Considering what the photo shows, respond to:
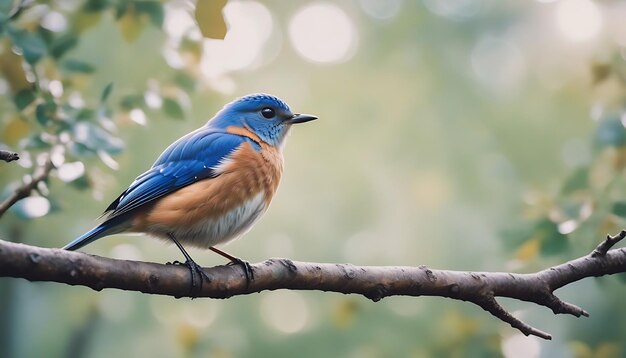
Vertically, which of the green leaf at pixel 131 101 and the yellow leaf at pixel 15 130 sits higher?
the green leaf at pixel 131 101

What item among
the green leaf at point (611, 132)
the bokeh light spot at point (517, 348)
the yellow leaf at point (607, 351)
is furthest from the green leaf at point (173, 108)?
the yellow leaf at point (607, 351)

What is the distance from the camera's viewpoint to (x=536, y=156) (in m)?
7.99

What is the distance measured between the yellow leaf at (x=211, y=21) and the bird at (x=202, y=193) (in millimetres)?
1330

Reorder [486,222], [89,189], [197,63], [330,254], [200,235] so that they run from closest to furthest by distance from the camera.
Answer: [200,235] < [89,189] < [197,63] < [330,254] < [486,222]

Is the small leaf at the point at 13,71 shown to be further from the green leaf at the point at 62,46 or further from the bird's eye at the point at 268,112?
the bird's eye at the point at 268,112

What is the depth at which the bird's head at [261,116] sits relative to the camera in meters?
4.41

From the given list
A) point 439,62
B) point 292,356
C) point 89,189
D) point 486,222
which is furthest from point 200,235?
point 439,62

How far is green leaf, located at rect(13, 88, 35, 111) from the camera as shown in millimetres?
3611

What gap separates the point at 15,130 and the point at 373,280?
6.91 feet

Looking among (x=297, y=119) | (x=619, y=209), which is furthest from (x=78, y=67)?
(x=619, y=209)

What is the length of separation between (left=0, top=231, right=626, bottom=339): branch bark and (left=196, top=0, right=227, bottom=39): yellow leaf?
0.87 metres

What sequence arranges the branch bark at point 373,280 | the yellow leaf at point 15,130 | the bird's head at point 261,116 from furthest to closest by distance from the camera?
1. the bird's head at point 261,116
2. the yellow leaf at point 15,130
3. the branch bark at point 373,280

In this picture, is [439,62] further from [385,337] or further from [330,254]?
[385,337]

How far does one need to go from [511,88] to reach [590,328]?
307cm
